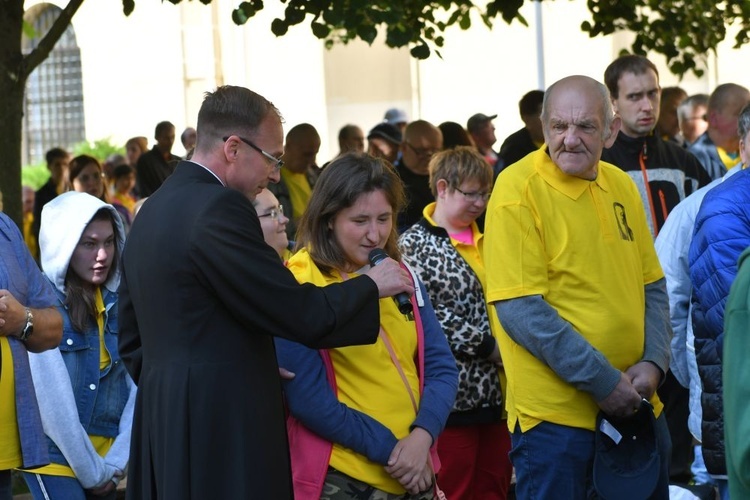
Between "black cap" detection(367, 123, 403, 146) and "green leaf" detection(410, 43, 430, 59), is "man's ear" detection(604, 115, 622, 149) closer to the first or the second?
"green leaf" detection(410, 43, 430, 59)

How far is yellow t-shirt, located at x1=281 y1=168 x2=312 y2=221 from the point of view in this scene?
10.3 metres

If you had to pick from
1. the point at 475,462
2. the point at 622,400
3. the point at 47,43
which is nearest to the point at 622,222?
the point at 622,400

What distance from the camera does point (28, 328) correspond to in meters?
4.62

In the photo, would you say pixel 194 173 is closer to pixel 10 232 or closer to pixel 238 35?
pixel 10 232

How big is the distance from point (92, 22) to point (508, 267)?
2451 centimetres

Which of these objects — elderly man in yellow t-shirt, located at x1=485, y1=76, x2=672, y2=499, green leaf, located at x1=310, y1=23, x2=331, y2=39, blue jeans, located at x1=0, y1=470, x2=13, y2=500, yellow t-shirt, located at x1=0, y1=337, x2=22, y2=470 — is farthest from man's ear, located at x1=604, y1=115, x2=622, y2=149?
green leaf, located at x1=310, y1=23, x2=331, y2=39

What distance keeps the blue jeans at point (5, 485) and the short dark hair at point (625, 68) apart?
146 inches

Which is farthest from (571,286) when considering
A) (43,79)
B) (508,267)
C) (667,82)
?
(43,79)

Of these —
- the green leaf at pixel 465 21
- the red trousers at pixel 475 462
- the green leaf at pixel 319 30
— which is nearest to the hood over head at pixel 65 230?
the red trousers at pixel 475 462

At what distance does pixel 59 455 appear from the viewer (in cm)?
509

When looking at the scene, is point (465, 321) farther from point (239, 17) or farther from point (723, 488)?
point (239, 17)

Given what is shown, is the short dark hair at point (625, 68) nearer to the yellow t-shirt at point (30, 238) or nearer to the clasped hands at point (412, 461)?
the clasped hands at point (412, 461)

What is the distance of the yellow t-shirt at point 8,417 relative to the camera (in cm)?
460

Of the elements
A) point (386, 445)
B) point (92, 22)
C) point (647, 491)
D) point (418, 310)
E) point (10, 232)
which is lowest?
point (647, 491)
